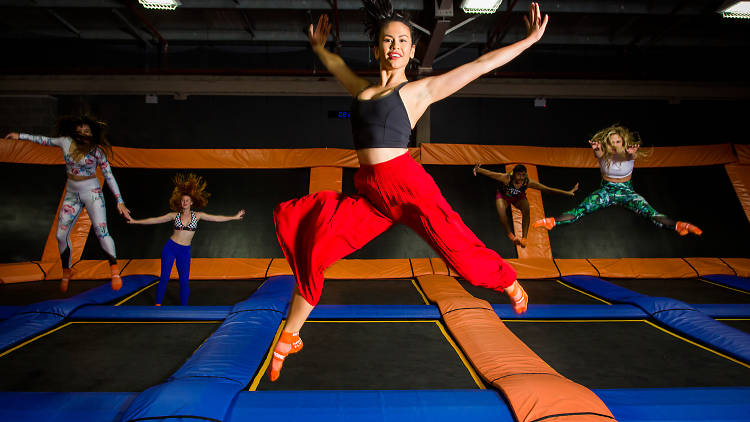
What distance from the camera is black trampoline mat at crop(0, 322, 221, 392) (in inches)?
77.5

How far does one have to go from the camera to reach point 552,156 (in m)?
5.50

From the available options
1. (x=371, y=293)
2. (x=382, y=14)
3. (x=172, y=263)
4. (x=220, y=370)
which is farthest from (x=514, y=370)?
(x=172, y=263)

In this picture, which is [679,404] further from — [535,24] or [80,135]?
[80,135]

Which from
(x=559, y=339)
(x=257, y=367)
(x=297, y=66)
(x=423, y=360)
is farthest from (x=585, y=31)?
(x=257, y=367)

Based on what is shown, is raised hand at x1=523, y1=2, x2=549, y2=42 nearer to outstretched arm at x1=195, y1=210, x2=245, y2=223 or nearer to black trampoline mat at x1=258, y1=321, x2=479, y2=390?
black trampoline mat at x1=258, y1=321, x2=479, y2=390

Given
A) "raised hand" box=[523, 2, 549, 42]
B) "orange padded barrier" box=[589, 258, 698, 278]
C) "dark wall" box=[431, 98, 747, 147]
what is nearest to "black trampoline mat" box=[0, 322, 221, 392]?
"raised hand" box=[523, 2, 549, 42]

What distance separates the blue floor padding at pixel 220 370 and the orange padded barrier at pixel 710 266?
4793 millimetres

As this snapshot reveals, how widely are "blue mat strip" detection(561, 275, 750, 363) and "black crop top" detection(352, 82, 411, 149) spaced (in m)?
2.49

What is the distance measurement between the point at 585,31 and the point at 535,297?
5.09 metres

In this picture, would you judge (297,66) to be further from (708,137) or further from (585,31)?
(708,137)

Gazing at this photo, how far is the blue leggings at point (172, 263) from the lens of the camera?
3137 millimetres

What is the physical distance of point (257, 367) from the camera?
2021 mm

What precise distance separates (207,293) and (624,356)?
3.40m

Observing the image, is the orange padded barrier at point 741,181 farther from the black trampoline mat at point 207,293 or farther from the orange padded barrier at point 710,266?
the black trampoline mat at point 207,293
